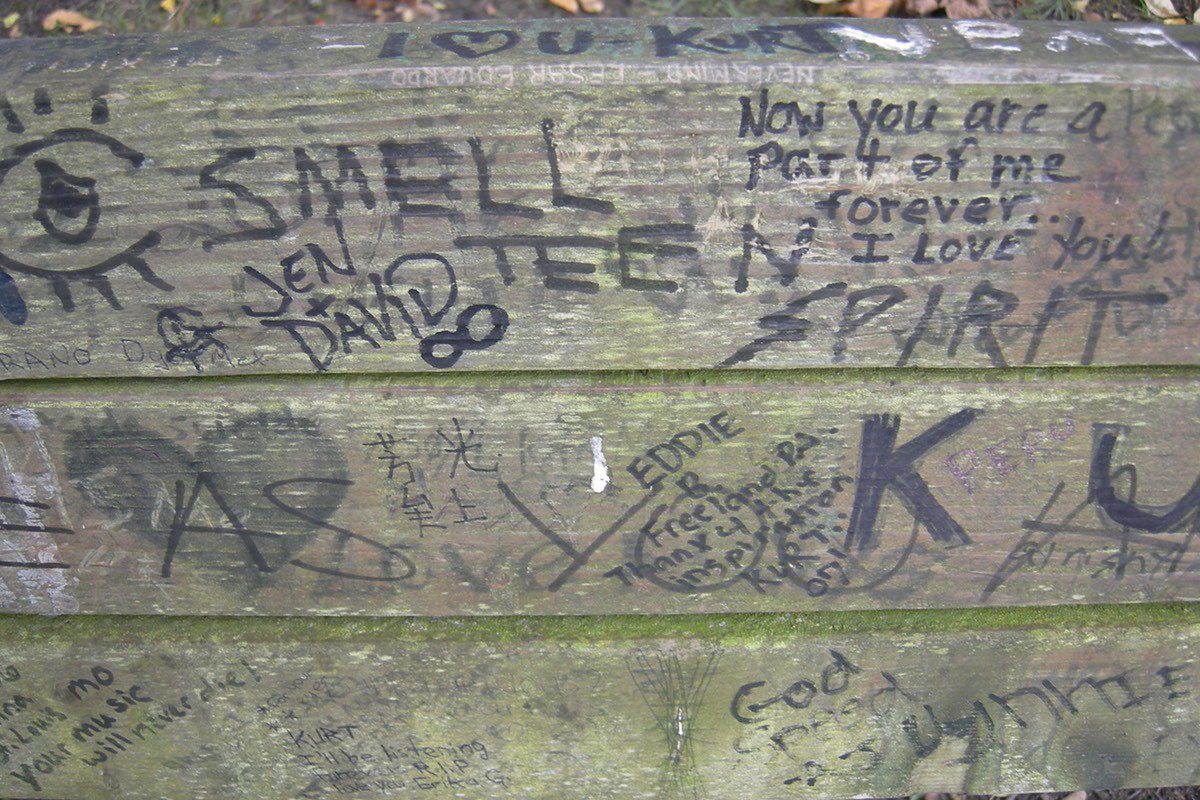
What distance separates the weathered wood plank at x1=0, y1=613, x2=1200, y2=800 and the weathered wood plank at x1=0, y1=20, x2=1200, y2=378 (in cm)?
66

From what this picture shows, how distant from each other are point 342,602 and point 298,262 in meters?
0.74

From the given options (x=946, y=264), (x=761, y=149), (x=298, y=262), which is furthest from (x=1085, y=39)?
(x=298, y=262)

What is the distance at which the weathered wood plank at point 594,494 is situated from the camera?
59.2 inches

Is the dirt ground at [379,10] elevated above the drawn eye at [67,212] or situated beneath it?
elevated above

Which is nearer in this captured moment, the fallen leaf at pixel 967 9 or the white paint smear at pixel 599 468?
the white paint smear at pixel 599 468

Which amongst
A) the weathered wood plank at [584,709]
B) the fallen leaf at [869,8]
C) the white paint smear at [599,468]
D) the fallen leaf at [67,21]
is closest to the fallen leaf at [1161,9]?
the fallen leaf at [869,8]

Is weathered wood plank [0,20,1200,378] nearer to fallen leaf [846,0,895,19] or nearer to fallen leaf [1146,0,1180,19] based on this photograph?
fallen leaf [846,0,895,19]

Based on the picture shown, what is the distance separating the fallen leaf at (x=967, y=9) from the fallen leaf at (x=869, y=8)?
0.13 meters

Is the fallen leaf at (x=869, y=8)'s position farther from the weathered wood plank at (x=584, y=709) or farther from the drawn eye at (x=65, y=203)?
the drawn eye at (x=65, y=203)

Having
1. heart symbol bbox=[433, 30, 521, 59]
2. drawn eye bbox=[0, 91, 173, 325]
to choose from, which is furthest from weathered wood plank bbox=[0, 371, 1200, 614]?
heart symbol bbox=[433, 30, 521, 59]

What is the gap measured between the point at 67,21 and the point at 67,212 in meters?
0.90

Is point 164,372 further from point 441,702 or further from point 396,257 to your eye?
point 441,702

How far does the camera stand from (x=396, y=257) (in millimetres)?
1363

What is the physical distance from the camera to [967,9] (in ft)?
5.96
